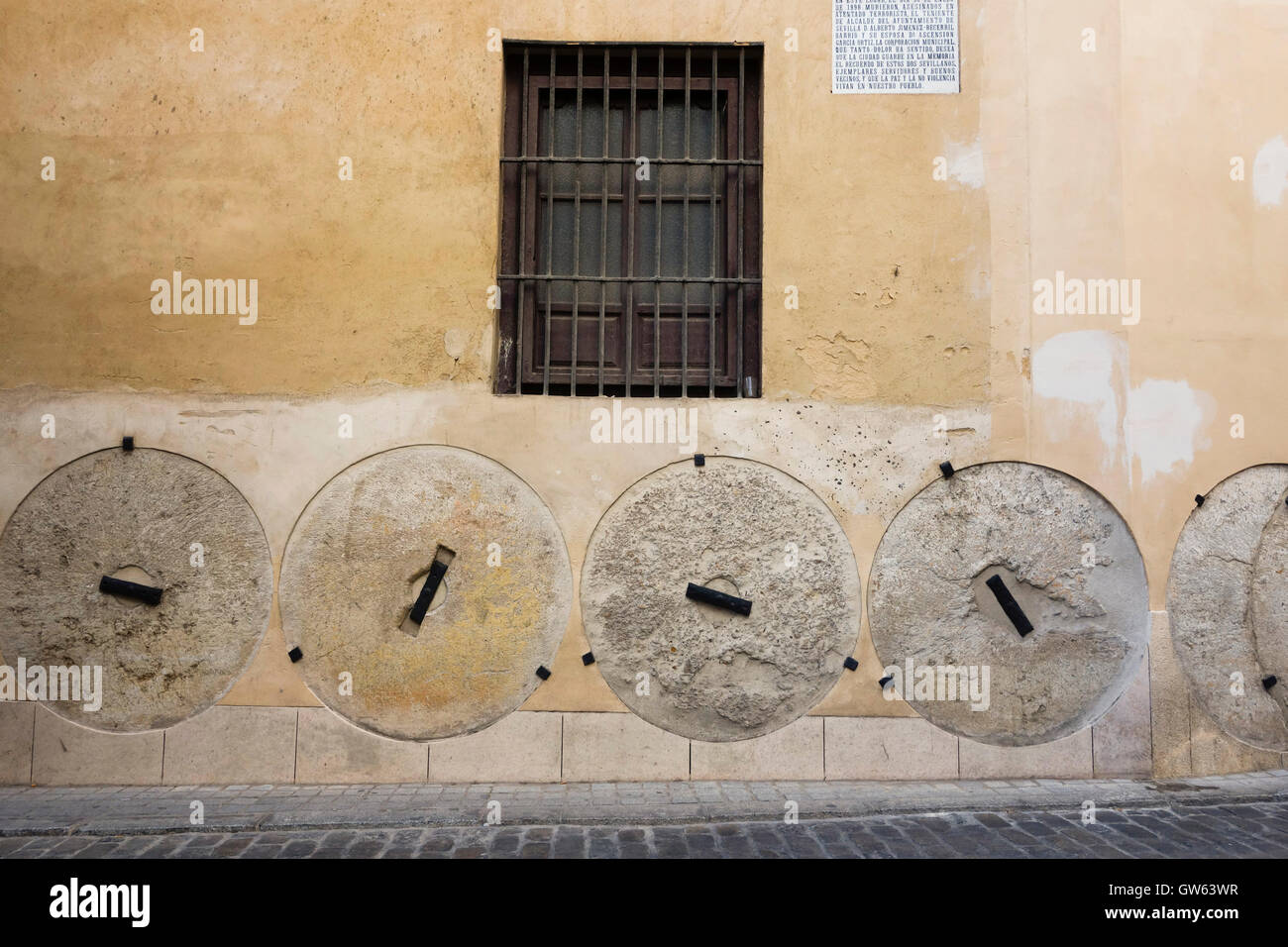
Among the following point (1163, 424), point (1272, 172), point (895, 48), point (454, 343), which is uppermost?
point (895, 48)

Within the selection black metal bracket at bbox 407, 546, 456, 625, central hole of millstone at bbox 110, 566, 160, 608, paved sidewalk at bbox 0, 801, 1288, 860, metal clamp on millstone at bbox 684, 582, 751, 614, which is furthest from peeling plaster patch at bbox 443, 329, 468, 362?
paved sidewalk at bbox 0, 801, 1288, 860

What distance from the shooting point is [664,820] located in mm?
4625

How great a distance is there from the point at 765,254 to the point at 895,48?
1.42 metres

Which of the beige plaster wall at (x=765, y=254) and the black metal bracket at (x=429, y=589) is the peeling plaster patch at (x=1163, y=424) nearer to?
the beige plaster wall at (x=765, y=254)

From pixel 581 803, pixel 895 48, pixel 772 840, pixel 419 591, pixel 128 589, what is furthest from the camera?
pixel 895 48

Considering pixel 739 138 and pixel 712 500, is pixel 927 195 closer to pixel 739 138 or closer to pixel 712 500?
pixel 739 138

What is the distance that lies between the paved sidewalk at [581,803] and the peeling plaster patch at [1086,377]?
6.04 ft

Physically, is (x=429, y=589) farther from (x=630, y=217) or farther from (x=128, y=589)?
(x=630, y=217)

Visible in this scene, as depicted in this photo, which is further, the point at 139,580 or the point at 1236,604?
the point at 1236,604

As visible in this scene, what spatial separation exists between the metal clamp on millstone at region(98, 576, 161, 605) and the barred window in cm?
221

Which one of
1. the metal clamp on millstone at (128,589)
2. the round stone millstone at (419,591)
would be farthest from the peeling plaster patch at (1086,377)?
the metal clamp on millstone at (128,589)

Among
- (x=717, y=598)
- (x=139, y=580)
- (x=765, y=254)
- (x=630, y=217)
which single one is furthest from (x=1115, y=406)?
(x=139, y=580)

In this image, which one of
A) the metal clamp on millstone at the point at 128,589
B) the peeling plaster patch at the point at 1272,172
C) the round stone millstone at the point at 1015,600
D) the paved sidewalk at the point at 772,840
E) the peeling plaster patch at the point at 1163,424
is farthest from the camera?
the peeling plaster patch at the point at 1272,172

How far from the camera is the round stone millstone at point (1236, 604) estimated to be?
5.40 meters
